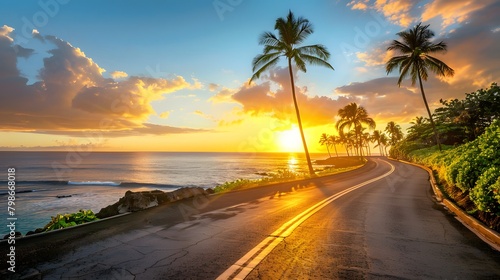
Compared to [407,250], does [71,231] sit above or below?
above

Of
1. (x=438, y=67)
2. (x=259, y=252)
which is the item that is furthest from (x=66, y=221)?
(x=438, y=67)

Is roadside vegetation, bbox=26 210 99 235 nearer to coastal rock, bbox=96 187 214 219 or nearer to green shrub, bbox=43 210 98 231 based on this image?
green shrub, bbox=43 210 98 231

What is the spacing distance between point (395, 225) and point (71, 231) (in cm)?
852

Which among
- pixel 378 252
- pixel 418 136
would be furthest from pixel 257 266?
pixel 418 136

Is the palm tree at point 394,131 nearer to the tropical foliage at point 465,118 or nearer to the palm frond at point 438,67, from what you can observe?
the tropical foliage at point 465,118

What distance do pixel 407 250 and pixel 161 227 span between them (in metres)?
5.71

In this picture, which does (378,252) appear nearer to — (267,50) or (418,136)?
(267,50)

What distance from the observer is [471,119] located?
3538 centimetres

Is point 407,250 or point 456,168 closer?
point 407,250

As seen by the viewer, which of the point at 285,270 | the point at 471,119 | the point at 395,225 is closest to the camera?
the point at 285,270

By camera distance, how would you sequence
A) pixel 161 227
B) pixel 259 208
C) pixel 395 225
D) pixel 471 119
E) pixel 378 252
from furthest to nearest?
1. pixel 471 119
2. pixel 259 208
3. pixel 395 225
4. pixel 161 227
5. pixel 378 252

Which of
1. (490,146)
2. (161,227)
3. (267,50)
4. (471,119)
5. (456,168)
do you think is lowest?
(161,227)

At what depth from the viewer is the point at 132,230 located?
6250 millimetres

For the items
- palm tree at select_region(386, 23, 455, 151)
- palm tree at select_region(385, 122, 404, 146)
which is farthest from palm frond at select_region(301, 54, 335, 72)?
palm tree at select_region(385, 122, 404, 146)
